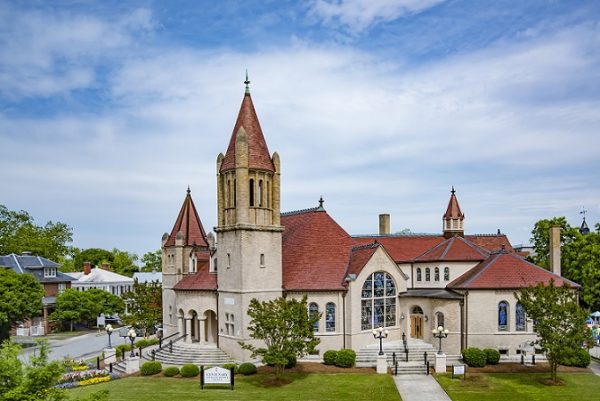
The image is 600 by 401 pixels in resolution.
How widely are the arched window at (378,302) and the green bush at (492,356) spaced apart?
7.01 meters

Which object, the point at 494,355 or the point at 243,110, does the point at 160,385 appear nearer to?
the point at 243,110

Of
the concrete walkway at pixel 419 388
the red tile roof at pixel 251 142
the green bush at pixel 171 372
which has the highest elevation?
the red tile roof at pixel 251 142

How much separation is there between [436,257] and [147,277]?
58.8 m

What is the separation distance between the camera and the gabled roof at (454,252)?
1681 inches

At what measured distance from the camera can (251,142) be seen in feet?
120

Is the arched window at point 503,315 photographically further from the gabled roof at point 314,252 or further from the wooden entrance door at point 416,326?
the gabled roof at point 314,252

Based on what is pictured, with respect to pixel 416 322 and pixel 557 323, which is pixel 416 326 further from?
pixel 557 323

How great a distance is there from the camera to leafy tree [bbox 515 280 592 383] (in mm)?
29547

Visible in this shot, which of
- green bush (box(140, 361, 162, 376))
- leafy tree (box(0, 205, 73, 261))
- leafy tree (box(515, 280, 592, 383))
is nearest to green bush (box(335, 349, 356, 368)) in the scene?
leafy tree (box(515, 280, 592, 383))

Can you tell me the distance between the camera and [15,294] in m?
49.5

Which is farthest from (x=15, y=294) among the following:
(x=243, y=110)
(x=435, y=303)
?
(x=435, y=303)

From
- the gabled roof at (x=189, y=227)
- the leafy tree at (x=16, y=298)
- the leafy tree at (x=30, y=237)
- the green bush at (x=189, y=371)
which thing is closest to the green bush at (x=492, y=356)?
the green bush at (x=189, y=371)

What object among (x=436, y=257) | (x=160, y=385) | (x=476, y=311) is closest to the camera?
(x=160, y=385)

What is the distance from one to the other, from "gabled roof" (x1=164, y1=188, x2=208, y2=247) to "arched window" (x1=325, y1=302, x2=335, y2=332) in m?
13.0
